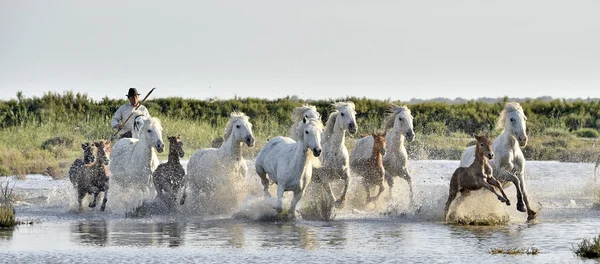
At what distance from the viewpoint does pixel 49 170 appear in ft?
83.8

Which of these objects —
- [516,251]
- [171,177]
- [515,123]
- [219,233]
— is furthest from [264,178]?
[516,251]

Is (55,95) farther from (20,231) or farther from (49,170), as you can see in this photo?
(20,231)

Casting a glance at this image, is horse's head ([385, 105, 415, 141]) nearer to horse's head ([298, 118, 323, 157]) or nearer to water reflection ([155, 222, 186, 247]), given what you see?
horse's head ([298, 118, 323, 157])

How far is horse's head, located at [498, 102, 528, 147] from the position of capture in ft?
54.7

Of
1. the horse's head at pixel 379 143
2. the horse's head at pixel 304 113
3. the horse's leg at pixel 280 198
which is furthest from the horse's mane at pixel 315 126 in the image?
the horse's head at pixel 379 143

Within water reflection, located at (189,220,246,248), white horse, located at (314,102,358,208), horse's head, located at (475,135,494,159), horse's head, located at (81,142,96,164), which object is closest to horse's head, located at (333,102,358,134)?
white horse, located at (314,102,358,208)

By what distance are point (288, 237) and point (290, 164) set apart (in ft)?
5.59

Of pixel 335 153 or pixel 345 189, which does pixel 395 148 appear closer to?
pixel 345 189

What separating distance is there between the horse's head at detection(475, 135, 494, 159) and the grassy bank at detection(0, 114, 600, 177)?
37.9 ft

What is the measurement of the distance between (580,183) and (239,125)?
9735 millimetres

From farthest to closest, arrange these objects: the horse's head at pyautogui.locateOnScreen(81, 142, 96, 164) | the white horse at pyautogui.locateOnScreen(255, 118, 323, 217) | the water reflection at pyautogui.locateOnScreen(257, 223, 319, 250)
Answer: the horse's head at pyautogui.locateOnScreen(81, 142, 96, 164) < the white horse at pyautogui.locateOnScreen(255, 118, 323, 217) < the water reflection at pyautogui.locateOnScreen(257, 223, 319, 250)

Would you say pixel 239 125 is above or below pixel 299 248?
above

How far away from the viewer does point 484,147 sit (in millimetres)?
16219

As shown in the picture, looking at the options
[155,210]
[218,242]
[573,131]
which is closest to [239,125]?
[155,210]
